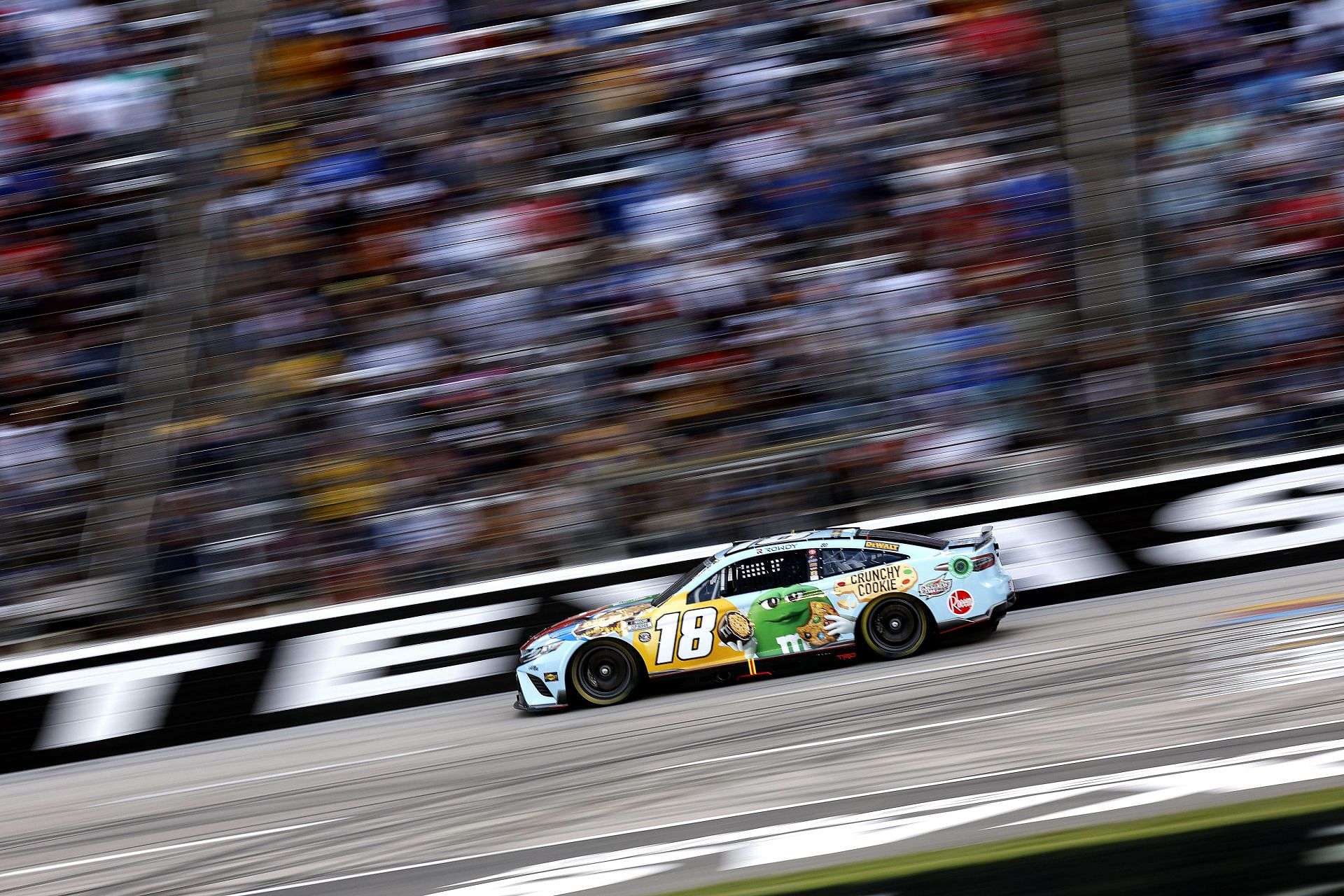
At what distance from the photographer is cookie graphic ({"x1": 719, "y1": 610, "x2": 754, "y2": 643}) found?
27.9 feet

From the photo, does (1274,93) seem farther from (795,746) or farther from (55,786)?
(55,786)

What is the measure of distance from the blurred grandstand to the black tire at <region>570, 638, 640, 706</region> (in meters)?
1.35

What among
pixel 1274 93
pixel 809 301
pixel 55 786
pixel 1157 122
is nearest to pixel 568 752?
pixel 55 786

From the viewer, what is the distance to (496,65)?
11656mm

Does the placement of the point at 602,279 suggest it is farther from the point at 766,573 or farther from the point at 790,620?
the point at 790,620

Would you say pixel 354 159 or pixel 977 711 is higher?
pixel 354 159

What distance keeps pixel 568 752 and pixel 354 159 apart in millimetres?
5974

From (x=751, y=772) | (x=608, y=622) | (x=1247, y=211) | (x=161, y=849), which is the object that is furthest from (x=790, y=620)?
(x=1247, y=211)

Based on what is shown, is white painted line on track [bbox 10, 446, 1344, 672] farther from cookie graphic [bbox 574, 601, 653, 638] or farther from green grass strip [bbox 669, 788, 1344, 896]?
green grass strip [bbox 669, 788, 1344, 896]

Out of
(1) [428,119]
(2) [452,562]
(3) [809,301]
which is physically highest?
(1) [428,119]

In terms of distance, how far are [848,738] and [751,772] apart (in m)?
0.60

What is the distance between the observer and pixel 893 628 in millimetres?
8516

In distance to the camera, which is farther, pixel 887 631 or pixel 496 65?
pixel 496 65

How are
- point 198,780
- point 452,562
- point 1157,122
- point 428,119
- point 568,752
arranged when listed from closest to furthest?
point 568,752, point 198,780, point 452,562, point 1157,122, point 428,119
